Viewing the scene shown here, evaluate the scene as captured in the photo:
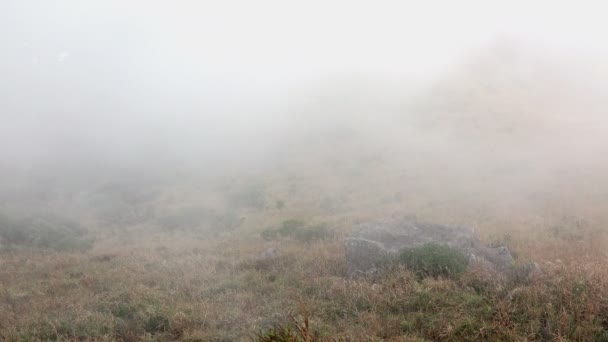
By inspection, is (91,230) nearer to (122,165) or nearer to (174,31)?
(122,165)

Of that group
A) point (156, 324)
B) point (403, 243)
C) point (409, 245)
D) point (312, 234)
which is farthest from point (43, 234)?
point (409, 245)

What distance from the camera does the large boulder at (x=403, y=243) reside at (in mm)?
9531

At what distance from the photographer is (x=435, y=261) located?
28.3 ft

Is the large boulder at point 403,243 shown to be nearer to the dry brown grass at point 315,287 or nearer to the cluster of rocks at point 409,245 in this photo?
the cluster of rocks at point 409,245

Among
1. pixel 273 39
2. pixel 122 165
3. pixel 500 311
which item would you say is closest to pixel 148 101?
pixel 122 165

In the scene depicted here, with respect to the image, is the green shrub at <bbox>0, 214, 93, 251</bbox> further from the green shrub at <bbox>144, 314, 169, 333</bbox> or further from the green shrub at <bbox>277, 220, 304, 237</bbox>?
the green shrub at <bbox>144, 314, 169, 333</bbox>

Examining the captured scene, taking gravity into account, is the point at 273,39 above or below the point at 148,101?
above

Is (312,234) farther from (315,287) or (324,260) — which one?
(315,287)

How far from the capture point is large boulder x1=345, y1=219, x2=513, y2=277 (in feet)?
31.3

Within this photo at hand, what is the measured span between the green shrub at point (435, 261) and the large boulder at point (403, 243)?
0.36 metres

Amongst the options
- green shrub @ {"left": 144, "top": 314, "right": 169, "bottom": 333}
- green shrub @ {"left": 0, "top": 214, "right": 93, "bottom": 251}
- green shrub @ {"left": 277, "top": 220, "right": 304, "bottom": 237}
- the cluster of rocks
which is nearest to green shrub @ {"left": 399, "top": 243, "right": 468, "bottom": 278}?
the cluster of rocks

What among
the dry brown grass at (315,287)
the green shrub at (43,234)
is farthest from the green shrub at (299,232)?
the green shrub at (43,234)

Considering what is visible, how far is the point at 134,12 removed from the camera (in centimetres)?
10950

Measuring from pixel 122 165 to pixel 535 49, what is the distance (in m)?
46.3
